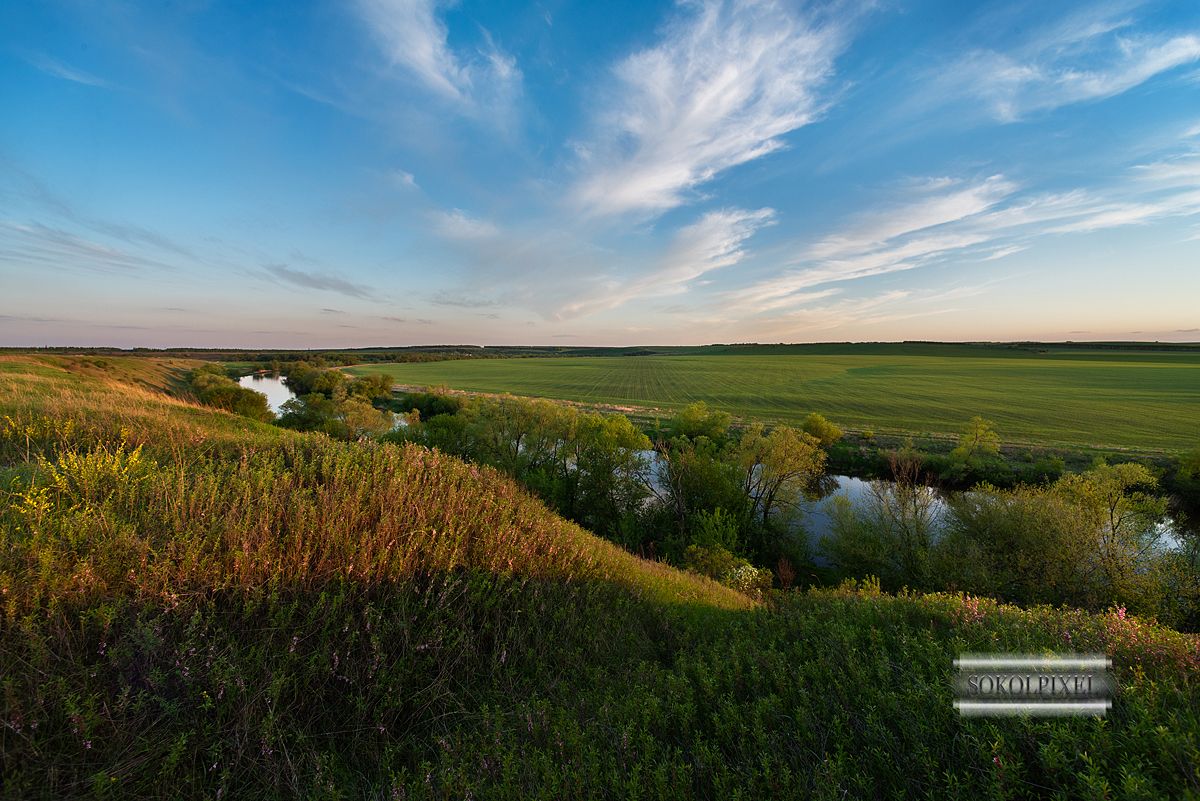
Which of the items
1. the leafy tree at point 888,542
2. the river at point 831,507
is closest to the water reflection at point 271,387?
the river at point 831,507

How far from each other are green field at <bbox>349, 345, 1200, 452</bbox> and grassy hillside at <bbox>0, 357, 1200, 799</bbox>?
174 feet

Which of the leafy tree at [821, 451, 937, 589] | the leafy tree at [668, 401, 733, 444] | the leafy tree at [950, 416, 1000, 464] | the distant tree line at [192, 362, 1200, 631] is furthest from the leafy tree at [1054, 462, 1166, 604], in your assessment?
the leafy tree at [668, 401, 733, 444]

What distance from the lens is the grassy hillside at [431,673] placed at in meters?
2.51

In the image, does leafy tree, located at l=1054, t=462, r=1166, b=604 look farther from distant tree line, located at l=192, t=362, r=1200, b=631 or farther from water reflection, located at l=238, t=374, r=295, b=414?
water reflection, located at l=238, t=374, r=295, b=414

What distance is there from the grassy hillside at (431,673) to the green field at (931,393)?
52890mm

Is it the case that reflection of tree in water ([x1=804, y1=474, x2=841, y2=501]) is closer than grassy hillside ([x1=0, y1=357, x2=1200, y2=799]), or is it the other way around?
grassy hillside ([x1=0, y1=357, x2=1200, y2=799])

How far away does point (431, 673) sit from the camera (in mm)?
3740

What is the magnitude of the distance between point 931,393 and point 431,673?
3404 inches

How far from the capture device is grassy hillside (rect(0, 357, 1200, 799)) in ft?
8.22

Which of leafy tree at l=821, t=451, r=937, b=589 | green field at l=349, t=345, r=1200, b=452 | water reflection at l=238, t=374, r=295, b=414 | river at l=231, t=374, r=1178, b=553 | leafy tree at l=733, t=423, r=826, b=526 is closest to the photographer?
leafy tree at l=821, t=451, r=937, b=589

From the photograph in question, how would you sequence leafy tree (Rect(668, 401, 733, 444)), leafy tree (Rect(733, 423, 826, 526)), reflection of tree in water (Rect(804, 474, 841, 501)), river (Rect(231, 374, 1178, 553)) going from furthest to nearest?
leafy tree (Rect(668, 401, 733, 444)), reflection of tree in water (Rect(804, 474, 841, 501)), leafy tree (Rect(733, 423, 826, 526)), river (Rect(231, 374, 1178, 553))

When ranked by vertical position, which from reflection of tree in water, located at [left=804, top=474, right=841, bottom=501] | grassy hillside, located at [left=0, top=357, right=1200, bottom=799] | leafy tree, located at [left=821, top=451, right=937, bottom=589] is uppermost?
grassy hillside, located at [left=0, top=357, right=1200, bottom=799]

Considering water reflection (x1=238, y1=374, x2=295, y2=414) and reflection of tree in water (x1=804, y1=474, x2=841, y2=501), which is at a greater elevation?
water reflection (x1=238, y1=374, x2=295, y2=414)

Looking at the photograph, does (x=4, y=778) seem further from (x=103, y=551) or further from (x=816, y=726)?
(x=816, y=726)
